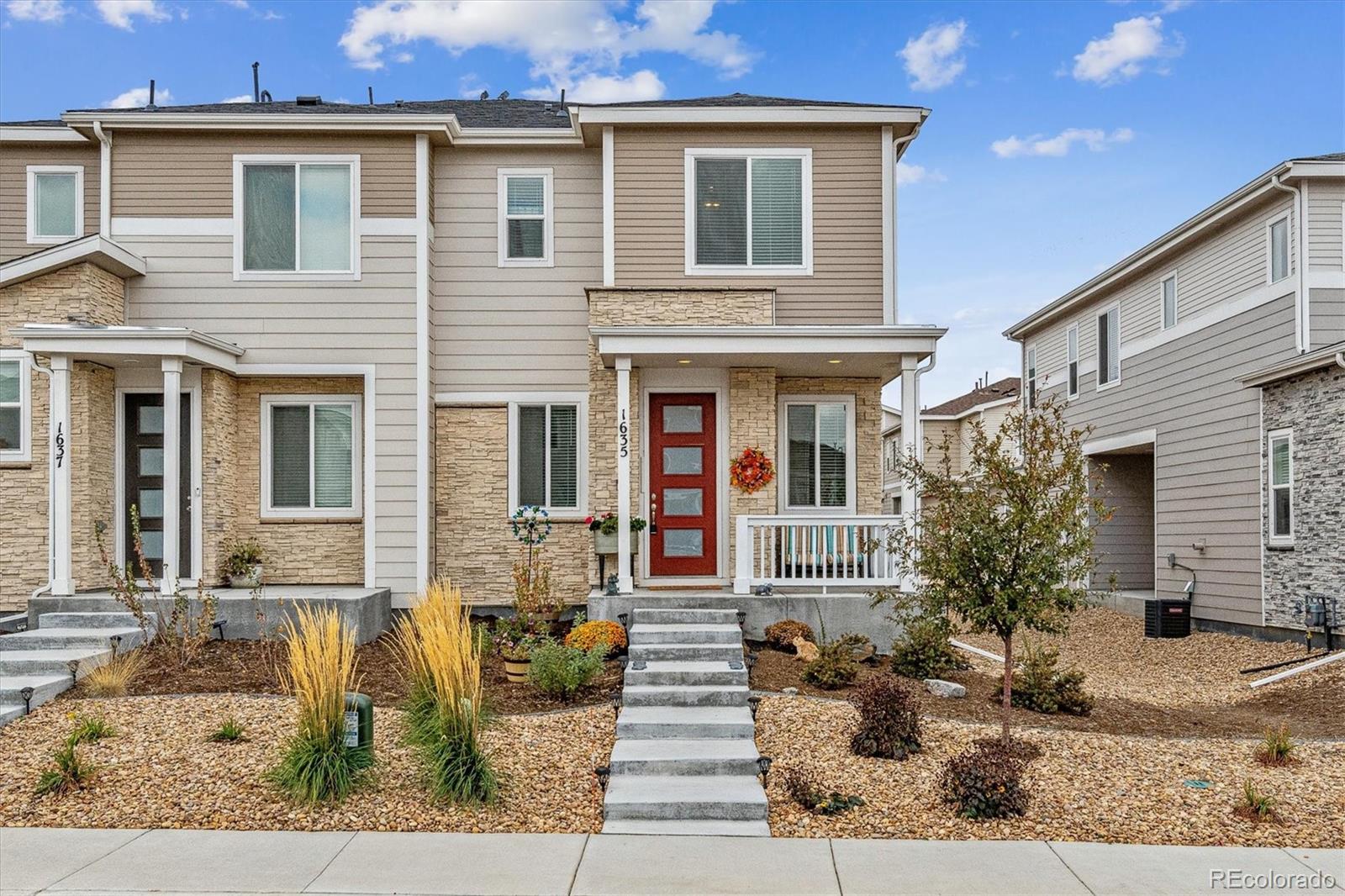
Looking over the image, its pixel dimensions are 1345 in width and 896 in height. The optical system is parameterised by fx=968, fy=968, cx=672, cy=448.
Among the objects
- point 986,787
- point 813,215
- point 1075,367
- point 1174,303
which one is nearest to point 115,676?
point 986,787

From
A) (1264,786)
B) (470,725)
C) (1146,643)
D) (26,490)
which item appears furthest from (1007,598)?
(26,490)

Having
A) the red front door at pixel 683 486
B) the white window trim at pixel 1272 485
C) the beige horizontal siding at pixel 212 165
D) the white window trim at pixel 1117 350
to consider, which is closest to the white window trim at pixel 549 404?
the red front door at pixel 683 486

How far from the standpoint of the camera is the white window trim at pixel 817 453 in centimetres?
1178

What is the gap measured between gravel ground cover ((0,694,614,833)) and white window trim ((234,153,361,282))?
5517mm

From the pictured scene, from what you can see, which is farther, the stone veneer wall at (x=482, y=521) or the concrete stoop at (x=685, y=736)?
the stone veneer wall at (x=482, y=521)

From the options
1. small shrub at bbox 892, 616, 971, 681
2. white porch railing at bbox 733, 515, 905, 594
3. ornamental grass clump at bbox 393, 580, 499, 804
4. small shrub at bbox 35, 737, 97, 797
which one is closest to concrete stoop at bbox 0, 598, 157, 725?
small shrub at bbox 35, 737, 97, 797

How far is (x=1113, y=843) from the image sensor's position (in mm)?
5656

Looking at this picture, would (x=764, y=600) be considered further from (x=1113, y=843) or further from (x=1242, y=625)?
(x=1242, y=625)

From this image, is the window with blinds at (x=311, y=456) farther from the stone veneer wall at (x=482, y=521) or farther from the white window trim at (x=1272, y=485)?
the white window trim at (x=1272, y=485)

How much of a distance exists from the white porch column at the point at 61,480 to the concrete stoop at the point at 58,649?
0.42 metres

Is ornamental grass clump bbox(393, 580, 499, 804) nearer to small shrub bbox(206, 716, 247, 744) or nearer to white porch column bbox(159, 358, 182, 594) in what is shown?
small shrub bbox(206, 716, 247, 744)

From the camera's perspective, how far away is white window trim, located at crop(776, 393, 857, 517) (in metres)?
11.8

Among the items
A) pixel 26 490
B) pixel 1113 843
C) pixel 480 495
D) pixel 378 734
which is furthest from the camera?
pixel 480 495

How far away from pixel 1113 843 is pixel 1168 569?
11848 millimetres
